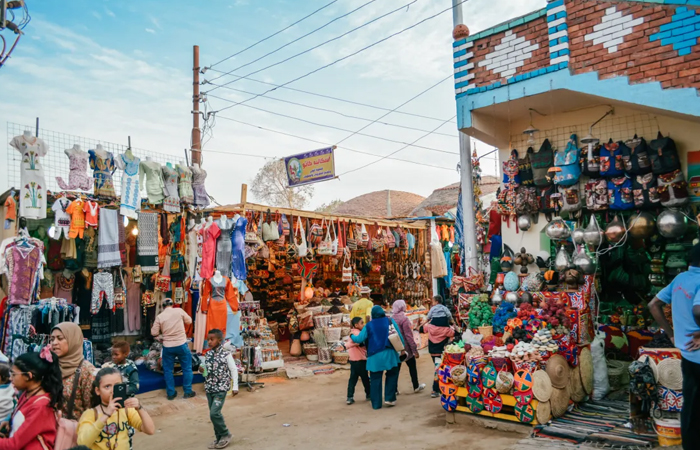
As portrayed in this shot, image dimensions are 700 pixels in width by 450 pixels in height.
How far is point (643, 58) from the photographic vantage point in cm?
589

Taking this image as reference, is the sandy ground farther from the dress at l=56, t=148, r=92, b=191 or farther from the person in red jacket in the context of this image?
the dress at l=56, t=148, r=92, b=191

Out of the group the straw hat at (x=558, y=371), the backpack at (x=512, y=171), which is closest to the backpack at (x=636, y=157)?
the backpack at (x=512, y=171)

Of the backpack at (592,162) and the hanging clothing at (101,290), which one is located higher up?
the backpack at (592,162)

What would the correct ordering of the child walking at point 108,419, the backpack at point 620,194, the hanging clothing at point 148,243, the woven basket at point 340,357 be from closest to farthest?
the child walking at point 108,419 → the backpack at point 620,194 → the hanging clothing at point 148,243 → the woven basket at point 340,357

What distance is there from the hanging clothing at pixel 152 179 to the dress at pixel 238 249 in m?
1.37

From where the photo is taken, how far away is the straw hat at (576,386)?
20.7ft

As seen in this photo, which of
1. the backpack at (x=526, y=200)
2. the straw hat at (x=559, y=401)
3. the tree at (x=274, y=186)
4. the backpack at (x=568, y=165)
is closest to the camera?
the straw hat at (x=559, y=401)

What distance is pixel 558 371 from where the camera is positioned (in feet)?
19.3

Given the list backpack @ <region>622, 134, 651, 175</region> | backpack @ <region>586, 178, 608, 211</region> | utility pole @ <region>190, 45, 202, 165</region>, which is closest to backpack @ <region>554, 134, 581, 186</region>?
backpack @ <region>586, 178, 608, 211</region>

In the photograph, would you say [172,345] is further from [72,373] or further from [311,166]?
[311,166]

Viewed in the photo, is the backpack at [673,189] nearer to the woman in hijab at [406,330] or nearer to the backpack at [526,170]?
the backpack at [526,170]

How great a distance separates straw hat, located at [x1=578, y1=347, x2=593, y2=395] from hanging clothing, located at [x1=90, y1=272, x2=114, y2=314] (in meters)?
7.16

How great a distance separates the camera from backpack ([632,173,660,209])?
6.29 metres

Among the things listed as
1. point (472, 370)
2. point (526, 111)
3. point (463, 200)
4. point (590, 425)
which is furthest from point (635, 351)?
point (526, 111)
